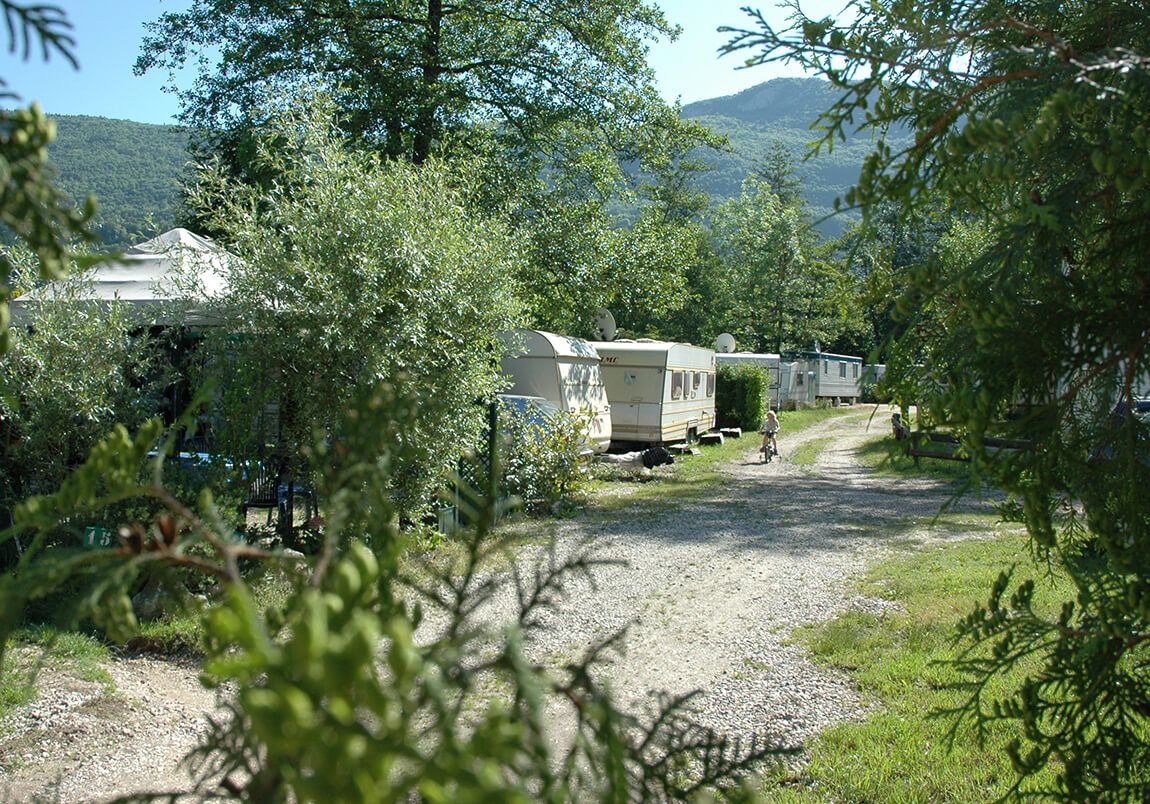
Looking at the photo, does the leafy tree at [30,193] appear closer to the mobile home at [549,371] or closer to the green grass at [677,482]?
the green grass at [677,482]

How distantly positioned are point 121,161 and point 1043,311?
62137mm

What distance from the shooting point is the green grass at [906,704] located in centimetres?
374

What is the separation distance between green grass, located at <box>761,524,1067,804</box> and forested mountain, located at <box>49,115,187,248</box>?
142ft

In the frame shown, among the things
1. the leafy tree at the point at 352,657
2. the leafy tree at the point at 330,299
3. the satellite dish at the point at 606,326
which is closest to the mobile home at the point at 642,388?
the satellite dish at the point at 606,326

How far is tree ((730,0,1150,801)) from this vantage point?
2090 mm

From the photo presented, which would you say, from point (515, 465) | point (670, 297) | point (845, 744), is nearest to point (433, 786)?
point (845, 744)

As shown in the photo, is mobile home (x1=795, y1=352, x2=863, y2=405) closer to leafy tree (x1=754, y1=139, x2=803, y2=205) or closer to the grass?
leafy tree (x1=754, y1=139, x2=803, y2=205)

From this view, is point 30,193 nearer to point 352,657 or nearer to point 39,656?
point 352,657

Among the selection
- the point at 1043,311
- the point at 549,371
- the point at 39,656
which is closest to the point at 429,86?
the point at 549,371

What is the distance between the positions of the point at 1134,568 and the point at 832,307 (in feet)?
4.56

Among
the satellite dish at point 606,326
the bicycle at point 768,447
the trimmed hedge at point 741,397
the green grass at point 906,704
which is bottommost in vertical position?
the green grass at point 906,704

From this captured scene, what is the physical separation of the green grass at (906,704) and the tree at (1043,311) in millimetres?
244

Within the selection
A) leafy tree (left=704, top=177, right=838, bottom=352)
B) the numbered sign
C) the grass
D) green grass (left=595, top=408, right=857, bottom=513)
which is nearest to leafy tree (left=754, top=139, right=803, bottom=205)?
leafy tree (left=704, top=177, right=838, bottom=352)

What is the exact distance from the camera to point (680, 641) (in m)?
6.07
